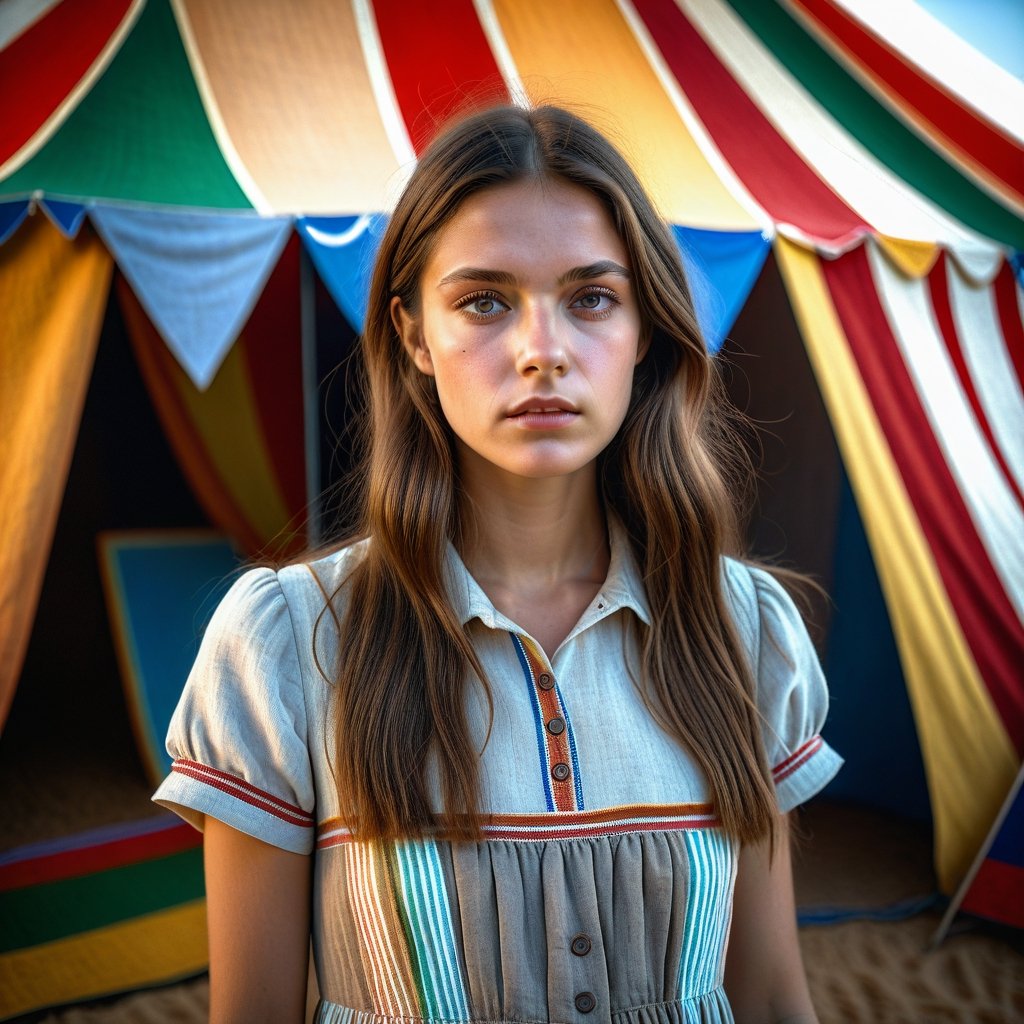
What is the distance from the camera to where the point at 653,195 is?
105 inches

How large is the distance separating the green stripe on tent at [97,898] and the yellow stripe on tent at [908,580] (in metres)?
2.15

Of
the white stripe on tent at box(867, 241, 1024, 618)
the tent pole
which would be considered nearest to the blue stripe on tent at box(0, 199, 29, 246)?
the tent pole

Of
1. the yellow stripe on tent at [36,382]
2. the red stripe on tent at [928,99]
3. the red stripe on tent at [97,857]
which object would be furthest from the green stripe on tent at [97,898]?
the red stripe on tent at [928,99]

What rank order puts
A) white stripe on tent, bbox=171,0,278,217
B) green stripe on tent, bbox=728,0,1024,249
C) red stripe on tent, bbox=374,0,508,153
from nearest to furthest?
white stripe on tent, bbox=171,0,278,217 → red stripe on tent, bbox=374,0,508,153 → green stripe on tent, bbox=728,0,1024,249

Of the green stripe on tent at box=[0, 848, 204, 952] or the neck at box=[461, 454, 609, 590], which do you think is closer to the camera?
the neck at box=[461, 454, 609, 590]

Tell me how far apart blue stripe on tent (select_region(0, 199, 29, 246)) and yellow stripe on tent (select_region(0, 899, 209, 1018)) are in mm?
1772

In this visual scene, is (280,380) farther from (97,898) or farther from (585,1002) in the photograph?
(585,1002)

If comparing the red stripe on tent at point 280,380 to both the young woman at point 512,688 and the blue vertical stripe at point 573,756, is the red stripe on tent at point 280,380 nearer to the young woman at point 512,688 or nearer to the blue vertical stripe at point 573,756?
the young woman at point 512,688

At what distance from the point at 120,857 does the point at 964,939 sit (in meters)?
2.46

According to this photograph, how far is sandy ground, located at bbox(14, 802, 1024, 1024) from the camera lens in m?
2.69

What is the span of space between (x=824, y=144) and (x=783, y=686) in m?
3.01

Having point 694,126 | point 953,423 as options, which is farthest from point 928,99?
point 953,423

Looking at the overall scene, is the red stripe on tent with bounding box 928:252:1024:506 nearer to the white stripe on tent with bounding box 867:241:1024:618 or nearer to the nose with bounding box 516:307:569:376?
the white stripe on tent with bounding box 867:241:1024:618

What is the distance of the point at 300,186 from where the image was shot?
9.80ft
